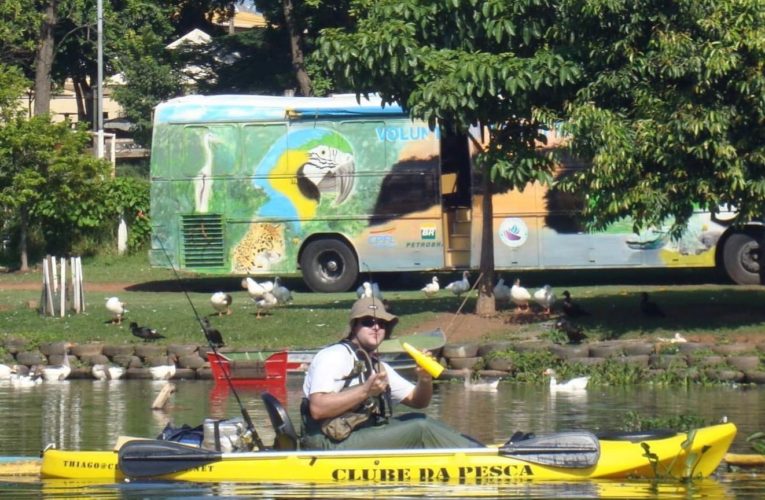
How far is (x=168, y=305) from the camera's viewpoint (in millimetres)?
24172

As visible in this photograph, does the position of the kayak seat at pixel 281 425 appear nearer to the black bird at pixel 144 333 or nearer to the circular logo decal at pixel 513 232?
the black bird at pixel 144 333

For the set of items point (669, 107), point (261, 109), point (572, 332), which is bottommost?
point (572, 332)

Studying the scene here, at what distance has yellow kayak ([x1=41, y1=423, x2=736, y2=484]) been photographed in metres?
10.6

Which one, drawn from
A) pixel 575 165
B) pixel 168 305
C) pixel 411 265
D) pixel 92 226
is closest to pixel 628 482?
pixel 575 165

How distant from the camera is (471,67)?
19031 mm

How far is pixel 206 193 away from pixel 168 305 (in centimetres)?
379

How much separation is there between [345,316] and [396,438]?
11.1 m

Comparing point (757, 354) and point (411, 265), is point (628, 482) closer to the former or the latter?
point (757, 354)

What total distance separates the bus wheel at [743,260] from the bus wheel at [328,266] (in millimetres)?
6574

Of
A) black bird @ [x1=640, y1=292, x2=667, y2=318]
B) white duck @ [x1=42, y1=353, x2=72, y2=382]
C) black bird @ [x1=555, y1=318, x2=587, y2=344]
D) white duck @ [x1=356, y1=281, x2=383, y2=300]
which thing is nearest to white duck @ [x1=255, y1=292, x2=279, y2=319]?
white duck @ [x1=356, y1=281, x2=383, y2=300]

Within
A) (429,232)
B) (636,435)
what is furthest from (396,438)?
(429,232)

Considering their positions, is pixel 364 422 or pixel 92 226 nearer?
pixel 364 422

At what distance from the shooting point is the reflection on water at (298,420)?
35.5ft

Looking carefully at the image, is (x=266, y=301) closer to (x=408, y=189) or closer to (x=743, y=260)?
(x=408, y=189)
